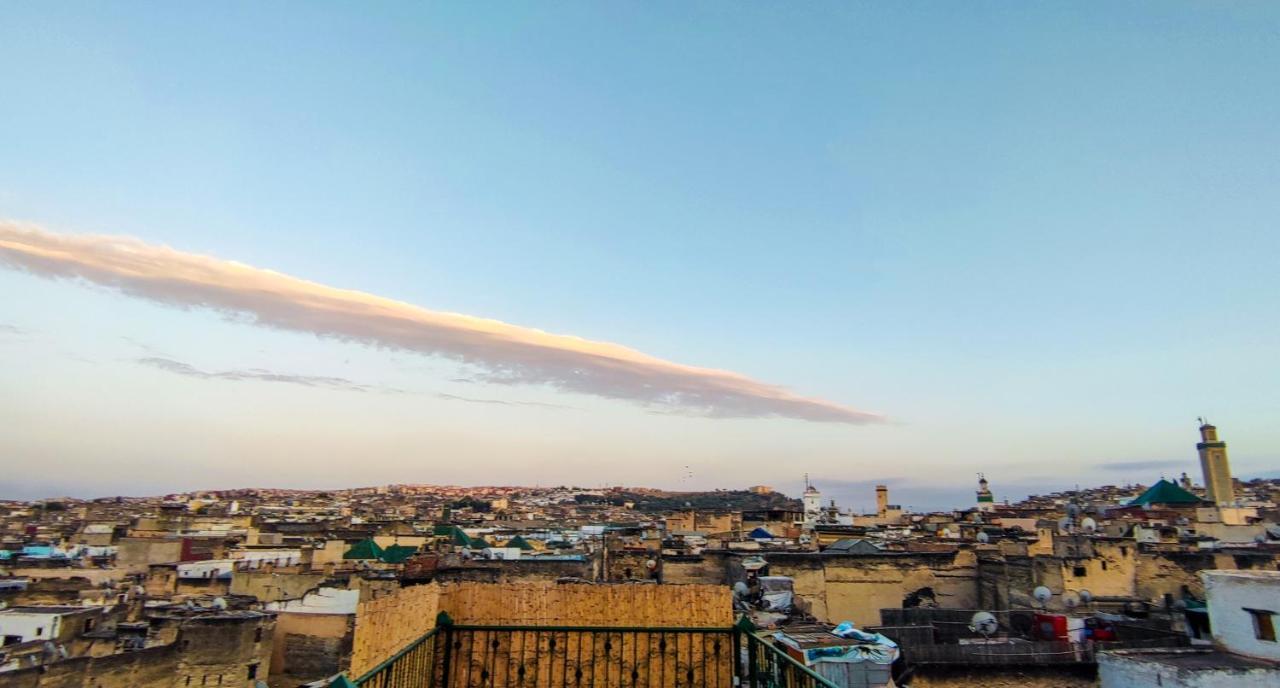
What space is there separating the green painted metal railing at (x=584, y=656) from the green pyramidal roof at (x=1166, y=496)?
56.2m

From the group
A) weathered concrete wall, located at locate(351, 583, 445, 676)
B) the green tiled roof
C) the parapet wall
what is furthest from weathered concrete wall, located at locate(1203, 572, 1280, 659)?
the green tiled roof

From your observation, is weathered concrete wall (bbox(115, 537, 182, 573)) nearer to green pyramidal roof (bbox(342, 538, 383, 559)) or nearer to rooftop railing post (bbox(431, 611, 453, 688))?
green pyramidal roof (bbox(342, 538, 383, 559))

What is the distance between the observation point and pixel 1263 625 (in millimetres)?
16281

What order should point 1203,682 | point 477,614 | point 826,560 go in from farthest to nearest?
1. point 826,560
2. point 1203,682
3. point 477,614

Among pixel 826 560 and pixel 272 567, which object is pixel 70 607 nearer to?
pixel 272 567

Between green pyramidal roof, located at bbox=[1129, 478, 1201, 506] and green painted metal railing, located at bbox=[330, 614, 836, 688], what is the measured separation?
184 ft

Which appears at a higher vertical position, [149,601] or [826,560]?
[826,560]

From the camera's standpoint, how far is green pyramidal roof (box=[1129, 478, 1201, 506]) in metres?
51.1

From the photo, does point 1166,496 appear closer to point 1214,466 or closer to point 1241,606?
point 1214,466

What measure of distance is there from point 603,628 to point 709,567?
73.1ft

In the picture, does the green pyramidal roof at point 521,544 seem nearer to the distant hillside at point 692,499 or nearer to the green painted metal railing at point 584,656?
the green painted metal railing at point 584,656

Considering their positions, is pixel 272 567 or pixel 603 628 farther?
pixel 272 567

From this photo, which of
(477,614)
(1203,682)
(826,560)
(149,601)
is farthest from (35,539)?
(1203,682)

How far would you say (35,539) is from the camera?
45094 millimetres
